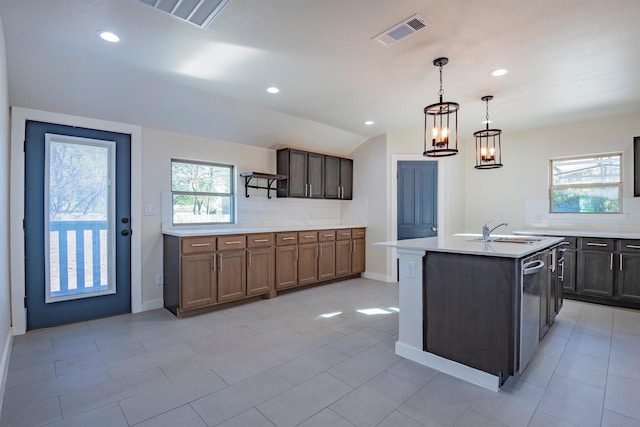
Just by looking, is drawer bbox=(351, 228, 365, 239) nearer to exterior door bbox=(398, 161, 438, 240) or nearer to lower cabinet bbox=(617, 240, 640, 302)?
exterior door bbox=(398, 161, 438, 240)

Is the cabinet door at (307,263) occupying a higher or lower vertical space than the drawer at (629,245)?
lower

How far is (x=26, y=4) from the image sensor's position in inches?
78.4

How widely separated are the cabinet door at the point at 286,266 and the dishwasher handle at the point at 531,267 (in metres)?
2.93

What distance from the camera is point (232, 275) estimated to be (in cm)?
384

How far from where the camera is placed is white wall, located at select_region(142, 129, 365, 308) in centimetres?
377

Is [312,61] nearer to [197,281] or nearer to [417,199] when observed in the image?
[197,281]

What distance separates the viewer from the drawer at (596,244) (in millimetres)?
3938

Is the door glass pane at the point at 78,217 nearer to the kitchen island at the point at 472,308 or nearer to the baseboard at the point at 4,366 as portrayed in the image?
the baseboard at the point at 4,366

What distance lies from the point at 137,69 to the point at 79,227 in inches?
68.8

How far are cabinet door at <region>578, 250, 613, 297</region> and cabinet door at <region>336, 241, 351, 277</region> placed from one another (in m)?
3.11

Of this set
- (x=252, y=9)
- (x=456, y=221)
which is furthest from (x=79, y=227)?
(x=456, y=221)

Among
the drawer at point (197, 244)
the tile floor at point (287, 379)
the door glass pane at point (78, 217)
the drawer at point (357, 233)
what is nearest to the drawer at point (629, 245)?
the tile floor at point (287, 379)

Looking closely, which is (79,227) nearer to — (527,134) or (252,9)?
(252,9)

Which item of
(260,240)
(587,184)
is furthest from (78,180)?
(587,184)
